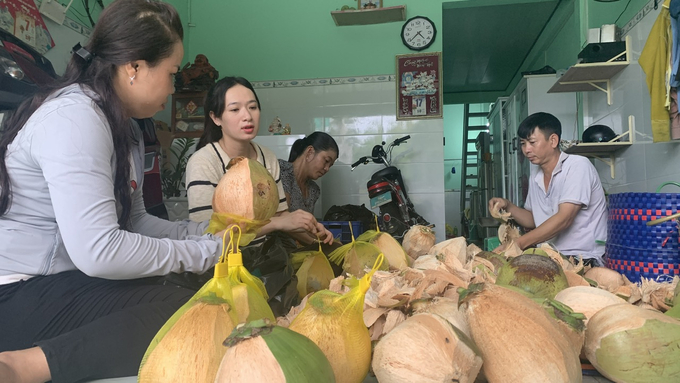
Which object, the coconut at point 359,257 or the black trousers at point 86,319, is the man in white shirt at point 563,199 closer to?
the coconut at point 359,257

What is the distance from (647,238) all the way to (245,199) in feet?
5.38

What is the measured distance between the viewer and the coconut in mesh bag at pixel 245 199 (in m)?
1.17

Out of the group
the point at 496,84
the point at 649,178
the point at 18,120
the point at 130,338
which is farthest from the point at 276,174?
the point at 496,84

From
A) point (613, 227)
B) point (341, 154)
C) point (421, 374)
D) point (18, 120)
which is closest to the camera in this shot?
point (421, 374)

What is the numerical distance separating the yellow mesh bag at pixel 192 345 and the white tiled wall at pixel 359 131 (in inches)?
153

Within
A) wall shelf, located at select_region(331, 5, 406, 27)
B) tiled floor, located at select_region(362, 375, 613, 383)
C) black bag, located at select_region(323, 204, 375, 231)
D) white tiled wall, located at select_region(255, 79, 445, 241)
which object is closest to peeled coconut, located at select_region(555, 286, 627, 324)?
tiled floor, located at select_region(362, 375, 613, 383)

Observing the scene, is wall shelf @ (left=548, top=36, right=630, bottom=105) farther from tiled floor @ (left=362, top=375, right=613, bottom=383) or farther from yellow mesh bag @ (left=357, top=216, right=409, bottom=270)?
tiled floor @ (left=362, top=375, right=613, bottom=383)

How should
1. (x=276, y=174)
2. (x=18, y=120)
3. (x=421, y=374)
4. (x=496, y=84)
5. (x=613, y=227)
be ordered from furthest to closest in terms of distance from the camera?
(x=496, y=84) → (x=276, y=174) → (x=613, y=227) → (x=18, y=120) → (x=421, y=374)

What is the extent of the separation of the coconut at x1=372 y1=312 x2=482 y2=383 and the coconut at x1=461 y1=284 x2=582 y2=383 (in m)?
0.03

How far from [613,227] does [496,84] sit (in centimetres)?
914

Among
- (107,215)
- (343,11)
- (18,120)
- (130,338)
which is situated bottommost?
(130,338)

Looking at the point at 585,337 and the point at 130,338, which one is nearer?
the point at 585,337

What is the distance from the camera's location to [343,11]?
4430 millimetres

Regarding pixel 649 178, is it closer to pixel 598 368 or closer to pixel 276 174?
pixel 276 174
